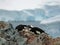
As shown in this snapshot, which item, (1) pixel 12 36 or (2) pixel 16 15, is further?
(2) pixel 16 15

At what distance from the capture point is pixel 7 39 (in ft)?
22.6

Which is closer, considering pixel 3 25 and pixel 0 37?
pixel 0 37

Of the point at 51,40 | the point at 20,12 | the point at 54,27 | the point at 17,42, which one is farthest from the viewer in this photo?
the point at 20,12

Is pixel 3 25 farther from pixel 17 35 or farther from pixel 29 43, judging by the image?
pixel 29 43

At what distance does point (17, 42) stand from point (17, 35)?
37 centimetres

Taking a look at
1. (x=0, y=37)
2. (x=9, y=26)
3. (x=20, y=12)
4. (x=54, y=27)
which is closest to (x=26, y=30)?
(x=9, y=26)

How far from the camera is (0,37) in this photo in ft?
22.5

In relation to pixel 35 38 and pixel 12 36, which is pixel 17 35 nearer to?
pixel 12 36

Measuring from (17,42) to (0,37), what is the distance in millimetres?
617

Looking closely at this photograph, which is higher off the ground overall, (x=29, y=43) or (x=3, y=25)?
(x=3, y=25)

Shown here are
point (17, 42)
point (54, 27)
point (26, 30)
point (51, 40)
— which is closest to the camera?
point (17, 42)

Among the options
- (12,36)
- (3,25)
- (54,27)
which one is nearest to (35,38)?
(12,36)

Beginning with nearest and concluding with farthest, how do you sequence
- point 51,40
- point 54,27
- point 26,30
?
point 51,40
point 26,30
point 54,27

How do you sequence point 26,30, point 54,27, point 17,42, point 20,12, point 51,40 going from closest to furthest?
point 17,42, point 51,40, point 26,30, point 54,27, point 20,12
